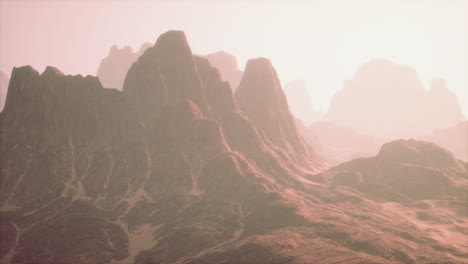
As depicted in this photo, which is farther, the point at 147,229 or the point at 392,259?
the point at 147,229

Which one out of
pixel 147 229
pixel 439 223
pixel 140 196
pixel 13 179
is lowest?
pixel 439 223

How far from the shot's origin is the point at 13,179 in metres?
196

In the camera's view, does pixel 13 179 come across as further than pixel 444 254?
Yes

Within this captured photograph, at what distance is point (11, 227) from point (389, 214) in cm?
18602

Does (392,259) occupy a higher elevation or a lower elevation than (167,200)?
lower

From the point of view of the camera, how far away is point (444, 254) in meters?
144

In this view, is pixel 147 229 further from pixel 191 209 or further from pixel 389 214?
pixel 389 214

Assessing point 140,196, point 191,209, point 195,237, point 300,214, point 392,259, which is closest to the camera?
point 392,259

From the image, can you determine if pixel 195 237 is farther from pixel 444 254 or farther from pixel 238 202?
pixel 444 254

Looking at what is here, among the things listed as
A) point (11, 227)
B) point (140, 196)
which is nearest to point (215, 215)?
point (140, 196)

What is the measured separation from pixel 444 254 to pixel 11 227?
18738 centimetres

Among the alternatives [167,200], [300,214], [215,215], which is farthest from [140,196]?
[300,214]

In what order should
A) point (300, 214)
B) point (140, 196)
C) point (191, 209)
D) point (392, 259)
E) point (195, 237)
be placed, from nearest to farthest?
point (392, 259) < point (195, 237) < point (300, 214) < point (191, 209) < point (140, 196)

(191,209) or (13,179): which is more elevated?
(13,179)
